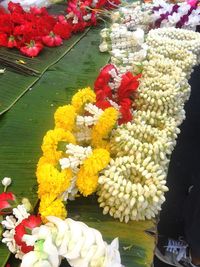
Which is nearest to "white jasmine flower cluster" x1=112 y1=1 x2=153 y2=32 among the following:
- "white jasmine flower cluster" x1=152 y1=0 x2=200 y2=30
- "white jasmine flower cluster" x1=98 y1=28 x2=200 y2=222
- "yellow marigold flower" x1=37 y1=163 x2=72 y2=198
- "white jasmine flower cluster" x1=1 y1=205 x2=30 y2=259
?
"white jasmine flower cluster" x1=152 y1=0 x2=200 y2=30

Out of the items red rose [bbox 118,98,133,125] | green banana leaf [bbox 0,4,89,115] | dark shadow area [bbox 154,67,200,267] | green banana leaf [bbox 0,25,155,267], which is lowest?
dark shadow area [bbox 154,67,200,267]

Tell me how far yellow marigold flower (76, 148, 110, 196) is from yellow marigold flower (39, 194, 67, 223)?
0.27 ft

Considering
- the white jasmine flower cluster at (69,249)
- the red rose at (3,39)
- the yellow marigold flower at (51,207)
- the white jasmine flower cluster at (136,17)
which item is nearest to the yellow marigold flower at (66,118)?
the yellow marigold flower at (51,207)

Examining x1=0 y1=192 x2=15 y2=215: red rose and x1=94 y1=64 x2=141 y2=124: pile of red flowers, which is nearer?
x1=0 y1=192 x2=15 y2=215: red rose

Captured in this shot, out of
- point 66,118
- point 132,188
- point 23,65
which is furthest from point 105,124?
point 23,65

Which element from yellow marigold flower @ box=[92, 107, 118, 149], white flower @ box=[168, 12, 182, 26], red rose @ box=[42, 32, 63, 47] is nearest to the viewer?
yellow marigold flower @ box=[92, 107, 118, 149]

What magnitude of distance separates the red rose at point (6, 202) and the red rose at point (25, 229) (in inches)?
3.8

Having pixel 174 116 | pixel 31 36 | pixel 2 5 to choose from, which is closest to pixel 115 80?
pixel 174 116

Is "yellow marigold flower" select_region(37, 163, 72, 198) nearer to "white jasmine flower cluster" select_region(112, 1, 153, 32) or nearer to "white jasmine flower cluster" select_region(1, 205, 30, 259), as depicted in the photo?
"white jasmine flower cluster" select_region(1, 205, 30, 259)

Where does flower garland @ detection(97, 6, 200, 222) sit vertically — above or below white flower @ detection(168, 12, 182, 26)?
below

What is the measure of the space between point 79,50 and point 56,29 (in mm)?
181

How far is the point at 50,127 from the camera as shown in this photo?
161 centimetres

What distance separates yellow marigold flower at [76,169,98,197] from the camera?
118cm

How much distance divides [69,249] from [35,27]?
147 cm
